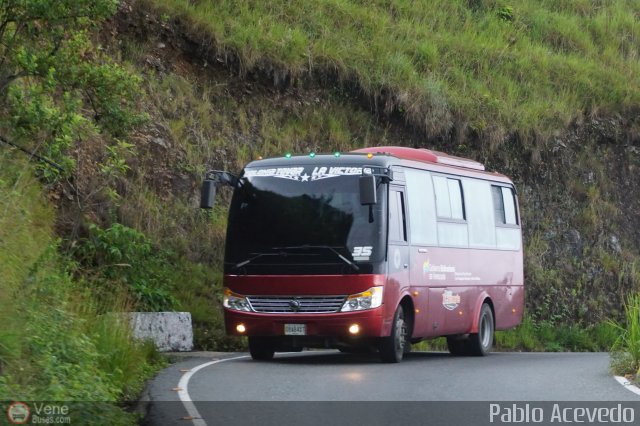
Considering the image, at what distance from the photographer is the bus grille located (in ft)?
57.9

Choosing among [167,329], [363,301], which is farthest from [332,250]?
[167,329]

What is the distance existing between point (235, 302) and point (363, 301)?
2105mm

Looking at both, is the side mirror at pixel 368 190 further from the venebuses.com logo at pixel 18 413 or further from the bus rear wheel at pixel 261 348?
the venebuses.com logo at pixel 18 413

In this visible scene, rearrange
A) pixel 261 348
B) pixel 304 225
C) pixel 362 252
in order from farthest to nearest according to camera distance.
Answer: pixel 261 348, pixel 304 225, pixel 362 252

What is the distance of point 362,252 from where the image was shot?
58.4 ft

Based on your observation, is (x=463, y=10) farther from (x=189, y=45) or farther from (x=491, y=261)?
(x=491, y=261)

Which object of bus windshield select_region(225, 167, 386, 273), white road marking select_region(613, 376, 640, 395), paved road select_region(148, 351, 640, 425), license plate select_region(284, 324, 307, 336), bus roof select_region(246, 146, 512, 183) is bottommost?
white road marking select_region(613, 376, 640, 395)

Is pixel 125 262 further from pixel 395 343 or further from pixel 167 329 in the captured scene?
pixel 395 343

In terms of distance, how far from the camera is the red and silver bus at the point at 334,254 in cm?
1767

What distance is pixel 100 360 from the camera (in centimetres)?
1302

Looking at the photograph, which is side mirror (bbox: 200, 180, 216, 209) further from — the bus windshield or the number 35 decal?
the number 35 decal

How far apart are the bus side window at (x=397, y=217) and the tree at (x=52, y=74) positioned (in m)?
4.21

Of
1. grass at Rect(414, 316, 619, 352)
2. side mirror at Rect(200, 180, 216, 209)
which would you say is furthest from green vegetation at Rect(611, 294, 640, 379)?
grass at Rect(414, 316, 619, 352)

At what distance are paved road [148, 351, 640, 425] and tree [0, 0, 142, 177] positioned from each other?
12.4 feet
